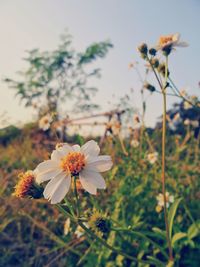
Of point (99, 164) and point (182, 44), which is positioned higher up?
point (182, 44)

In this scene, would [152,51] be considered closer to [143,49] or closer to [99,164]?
[143,49]

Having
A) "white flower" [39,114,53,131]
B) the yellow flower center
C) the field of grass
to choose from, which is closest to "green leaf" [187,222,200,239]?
the field of grass

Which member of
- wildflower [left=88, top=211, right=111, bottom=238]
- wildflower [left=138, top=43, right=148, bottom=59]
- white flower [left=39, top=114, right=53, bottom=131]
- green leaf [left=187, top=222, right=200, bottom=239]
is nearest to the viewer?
wildflower [left=88, top=211, right=111, bottom=238]

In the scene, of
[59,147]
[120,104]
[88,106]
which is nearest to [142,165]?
[120,104]

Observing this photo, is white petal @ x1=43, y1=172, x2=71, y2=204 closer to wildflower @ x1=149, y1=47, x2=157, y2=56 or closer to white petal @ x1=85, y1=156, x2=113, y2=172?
white petal @ x1=85, y1=156, x2=113, y2=172

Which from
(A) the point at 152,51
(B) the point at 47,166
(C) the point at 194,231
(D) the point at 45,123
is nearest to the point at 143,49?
(A) the point at 152,51

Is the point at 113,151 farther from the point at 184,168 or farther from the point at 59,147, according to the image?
the point at 59,147
